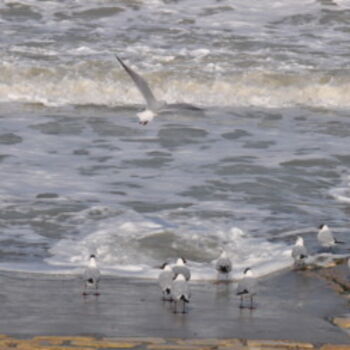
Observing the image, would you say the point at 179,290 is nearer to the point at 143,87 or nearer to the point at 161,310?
the point at 161,310

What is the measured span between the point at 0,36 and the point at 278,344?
16.9 meters


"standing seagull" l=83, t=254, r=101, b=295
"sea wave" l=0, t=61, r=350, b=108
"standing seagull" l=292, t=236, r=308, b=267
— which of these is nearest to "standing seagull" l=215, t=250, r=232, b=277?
"standing seagull" l=292, t=236, r=308, b=267

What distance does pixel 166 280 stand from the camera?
8.20m

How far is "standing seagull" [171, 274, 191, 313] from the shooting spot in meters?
7.75

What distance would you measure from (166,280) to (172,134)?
23.9 ft

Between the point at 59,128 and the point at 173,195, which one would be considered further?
the point at 59,128

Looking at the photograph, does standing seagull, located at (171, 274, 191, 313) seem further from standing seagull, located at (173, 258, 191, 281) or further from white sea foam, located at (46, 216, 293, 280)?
white sea foam, located at (46, 216, 293, 280)

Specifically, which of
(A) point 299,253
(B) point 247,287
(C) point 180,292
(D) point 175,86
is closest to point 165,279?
(C) point 180,292

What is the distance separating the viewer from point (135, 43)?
2239cm

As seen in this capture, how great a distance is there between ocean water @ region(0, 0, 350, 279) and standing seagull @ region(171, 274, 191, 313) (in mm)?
1041

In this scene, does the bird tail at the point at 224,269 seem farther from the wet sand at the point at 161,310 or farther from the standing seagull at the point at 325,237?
the standing seagull at the point at 325,237

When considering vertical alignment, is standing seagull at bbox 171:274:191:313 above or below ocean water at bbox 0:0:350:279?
above

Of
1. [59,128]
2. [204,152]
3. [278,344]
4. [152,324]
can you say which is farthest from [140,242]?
[59,128]

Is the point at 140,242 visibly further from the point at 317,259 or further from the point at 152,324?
the point at 152,324
